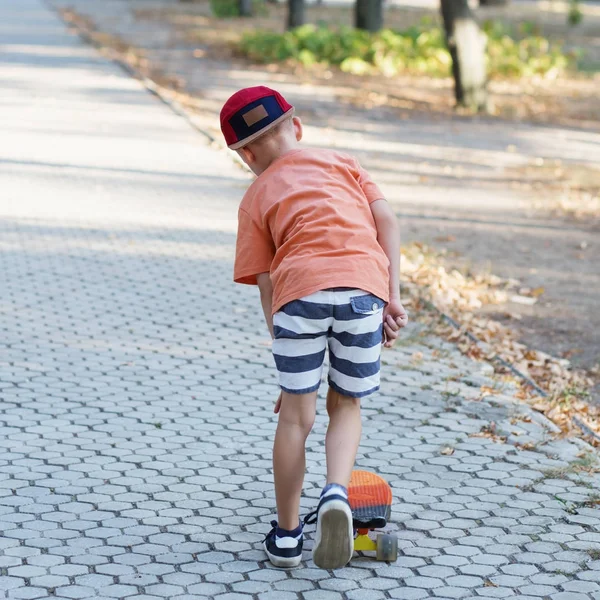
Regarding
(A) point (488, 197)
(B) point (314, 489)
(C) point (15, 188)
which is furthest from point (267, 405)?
(A) point (488, 197)

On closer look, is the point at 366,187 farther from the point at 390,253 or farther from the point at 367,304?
the point at 367,304

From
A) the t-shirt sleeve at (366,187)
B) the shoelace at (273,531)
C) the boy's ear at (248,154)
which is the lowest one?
the shoelace at (273,531)

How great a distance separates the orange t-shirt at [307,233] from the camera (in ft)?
11.9

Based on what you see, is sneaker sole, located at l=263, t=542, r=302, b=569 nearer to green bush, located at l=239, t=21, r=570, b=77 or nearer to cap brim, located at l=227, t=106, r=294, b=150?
cap brim, located at l=227, t=106, r=294, b=150

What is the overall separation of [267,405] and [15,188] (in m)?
6.23

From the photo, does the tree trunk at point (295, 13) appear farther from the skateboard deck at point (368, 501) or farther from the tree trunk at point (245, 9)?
the skateboard deck at point (368, 501)

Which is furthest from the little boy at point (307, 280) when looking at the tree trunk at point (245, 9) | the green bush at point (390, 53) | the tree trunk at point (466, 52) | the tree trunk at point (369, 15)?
the tree trunk at point (245, 9)

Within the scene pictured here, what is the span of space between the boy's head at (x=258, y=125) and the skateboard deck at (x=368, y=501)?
1195 mm

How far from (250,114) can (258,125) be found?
0.05 meters

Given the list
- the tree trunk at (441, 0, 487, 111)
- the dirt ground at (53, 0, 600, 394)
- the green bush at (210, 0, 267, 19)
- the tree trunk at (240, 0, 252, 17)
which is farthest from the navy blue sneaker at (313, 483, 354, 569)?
the green bush at (210, 0, 267, 19)

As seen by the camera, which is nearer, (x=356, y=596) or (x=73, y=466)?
(x=356, y=596)

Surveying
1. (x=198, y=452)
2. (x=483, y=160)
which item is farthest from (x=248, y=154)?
(x=483, y=160)

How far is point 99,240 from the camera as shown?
358 inches

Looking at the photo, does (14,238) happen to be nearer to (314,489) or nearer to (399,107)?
(314,489)
